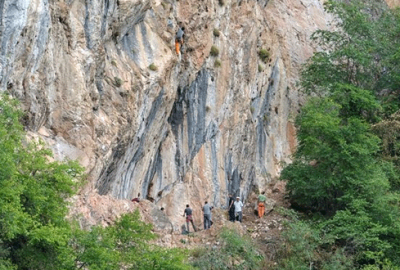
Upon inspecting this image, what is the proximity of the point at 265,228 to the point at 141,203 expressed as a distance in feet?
19.5

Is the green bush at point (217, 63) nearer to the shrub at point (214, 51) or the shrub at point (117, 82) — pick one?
Answer: the shrub at point (214, 51)

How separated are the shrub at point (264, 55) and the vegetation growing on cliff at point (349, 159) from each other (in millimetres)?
3040

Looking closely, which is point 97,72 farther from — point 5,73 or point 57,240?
point 57,240

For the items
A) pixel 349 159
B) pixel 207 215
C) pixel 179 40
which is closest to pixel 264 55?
pixel 179 40

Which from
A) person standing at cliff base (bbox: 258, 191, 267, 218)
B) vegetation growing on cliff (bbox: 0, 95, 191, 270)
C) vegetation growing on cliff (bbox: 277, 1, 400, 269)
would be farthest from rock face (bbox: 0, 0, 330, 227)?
vegetation growing on cliff (bbox: 277, 1, 400, 269)

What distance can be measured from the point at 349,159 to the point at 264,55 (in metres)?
8.58

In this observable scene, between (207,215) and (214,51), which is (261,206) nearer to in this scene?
(207,215)

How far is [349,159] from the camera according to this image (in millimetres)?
30797

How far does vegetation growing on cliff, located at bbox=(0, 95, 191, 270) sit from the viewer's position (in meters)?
17.7

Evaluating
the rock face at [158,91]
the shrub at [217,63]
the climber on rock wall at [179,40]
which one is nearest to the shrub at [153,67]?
the rock face at [158,91]

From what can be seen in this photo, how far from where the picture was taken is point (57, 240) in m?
18.0

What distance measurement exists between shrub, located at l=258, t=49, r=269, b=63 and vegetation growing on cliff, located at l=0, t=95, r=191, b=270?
18809 mm

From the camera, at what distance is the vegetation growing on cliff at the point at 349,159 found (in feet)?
92.4

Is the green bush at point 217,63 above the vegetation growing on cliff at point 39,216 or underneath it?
above
